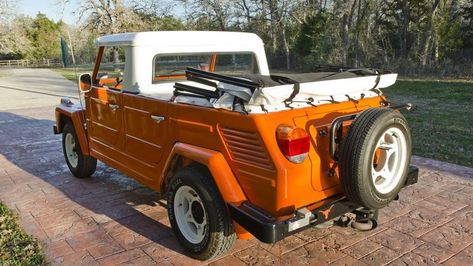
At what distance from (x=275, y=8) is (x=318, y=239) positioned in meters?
26.6

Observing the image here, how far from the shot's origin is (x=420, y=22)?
840 inches

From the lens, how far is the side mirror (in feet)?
15.6

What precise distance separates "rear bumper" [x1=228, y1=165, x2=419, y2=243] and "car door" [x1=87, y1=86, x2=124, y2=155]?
1.99m

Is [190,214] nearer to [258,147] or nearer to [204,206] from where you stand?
[204,206]

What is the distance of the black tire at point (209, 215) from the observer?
3018mm

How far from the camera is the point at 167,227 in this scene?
3.98 meters

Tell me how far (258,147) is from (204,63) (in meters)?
2.15

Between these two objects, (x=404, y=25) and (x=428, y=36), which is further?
(x=404, y=25)

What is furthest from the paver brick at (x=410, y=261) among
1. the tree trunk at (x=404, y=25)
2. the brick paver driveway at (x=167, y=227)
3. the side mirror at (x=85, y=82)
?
the tree trunk at (x=404, y=25)

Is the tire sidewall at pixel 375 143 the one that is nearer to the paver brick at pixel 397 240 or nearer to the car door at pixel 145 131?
the paver brick at pixel 397 240

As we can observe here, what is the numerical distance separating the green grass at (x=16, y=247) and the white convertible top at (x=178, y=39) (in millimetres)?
2091

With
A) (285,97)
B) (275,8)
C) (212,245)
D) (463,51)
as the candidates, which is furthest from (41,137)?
(275,8)

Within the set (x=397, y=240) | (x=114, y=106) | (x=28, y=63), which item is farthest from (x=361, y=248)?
(x=28, y=63)

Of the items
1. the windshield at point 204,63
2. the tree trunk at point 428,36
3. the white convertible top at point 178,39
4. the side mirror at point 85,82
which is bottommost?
the side mirror at point 85,82
